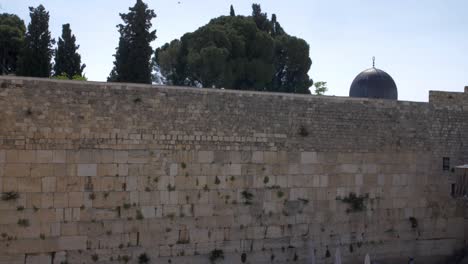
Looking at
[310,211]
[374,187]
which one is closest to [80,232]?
[310,211]

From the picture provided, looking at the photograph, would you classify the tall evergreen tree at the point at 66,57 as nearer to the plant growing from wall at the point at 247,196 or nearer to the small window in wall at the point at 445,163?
the plant growing from wall at the point at 247,196

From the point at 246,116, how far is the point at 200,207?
2014 mm

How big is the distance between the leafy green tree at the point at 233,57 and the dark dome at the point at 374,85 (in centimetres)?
680

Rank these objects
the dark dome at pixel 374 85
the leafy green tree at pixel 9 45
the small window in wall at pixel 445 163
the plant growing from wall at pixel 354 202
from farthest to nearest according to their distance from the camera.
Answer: the leafy green tree at pixel 9 45 < the dark dome at pixel 374 85 < the small window in wall at pixel 445 163 < the plant growing from wall at pixel 354 202

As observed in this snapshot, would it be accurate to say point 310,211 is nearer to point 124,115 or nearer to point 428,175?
point 428,175

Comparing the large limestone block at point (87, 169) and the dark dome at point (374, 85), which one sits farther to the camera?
the dark dome at point (374, 85)

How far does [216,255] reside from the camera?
12.4m

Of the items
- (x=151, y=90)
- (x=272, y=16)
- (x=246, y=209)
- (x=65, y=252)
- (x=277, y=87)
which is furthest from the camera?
(x=272, y=16)

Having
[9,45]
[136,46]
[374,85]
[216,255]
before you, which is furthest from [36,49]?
[216,255]

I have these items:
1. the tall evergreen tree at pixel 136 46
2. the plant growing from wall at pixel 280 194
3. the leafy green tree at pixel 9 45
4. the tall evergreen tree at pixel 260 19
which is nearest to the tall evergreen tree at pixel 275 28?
the tall evergreen tree at pixel 260 19

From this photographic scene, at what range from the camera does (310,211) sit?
43.8 ft

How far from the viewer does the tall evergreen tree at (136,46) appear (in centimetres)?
2123

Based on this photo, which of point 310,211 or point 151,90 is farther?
point 310,211

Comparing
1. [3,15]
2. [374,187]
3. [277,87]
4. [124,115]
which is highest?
[3,15]
